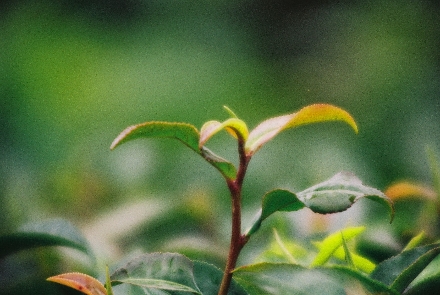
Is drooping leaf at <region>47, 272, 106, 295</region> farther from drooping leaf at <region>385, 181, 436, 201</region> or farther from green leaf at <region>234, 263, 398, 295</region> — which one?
drooping leaf at <region>385, 181, 436, 201</region>

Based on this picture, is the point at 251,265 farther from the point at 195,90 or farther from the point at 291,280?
the point at 195,90

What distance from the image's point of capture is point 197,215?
2.84ft

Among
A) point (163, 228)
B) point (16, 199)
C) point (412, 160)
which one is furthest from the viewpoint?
point (412, 160)

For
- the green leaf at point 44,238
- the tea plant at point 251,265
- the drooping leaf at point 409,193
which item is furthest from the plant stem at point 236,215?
the drooping leaf at point 409,193

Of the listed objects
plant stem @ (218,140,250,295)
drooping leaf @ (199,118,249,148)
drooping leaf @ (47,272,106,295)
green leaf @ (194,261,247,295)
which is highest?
drooping leaf @ (199,118,249,148)

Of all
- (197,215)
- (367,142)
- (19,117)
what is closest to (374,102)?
(367,142)

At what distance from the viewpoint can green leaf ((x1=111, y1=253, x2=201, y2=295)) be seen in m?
0.40

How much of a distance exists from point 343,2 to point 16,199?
0.86 meters

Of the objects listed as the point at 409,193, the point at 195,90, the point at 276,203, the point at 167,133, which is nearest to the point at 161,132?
the point at 167,133

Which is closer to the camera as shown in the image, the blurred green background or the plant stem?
the plant stem

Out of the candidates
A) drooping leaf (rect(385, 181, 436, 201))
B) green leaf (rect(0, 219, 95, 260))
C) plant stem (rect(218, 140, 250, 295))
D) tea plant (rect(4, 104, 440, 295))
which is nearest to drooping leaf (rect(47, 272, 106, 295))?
tea plant (rect(4, 104, 440, 295))

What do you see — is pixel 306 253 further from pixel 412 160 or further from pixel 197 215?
pixel 412 160

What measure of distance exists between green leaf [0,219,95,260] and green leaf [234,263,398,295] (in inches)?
11.3

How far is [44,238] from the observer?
0.60m
